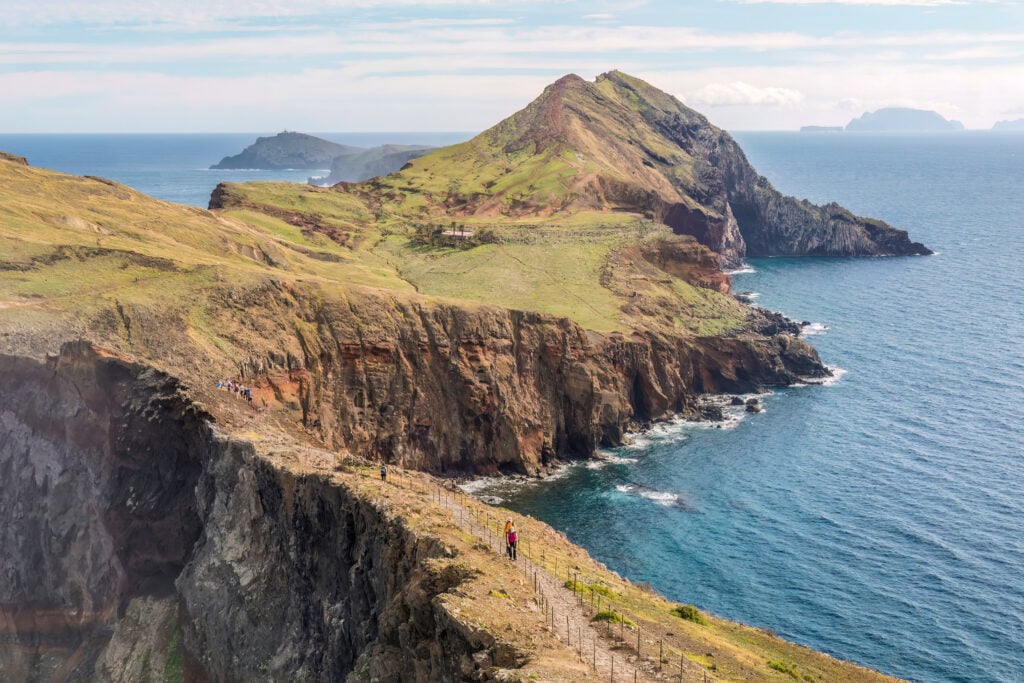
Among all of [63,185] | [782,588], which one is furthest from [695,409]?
[63,185]

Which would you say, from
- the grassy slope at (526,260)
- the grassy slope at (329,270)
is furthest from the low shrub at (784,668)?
the grassy slope at (526,260)

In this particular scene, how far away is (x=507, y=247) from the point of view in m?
149

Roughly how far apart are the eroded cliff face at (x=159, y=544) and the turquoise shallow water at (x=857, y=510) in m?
35.9

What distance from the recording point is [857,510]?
302 ft

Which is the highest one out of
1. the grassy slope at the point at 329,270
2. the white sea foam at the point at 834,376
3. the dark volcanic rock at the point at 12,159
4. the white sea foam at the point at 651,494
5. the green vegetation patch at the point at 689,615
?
the dark volcanic rock at the point at 12,159

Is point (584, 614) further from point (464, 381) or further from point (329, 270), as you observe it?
point (329, 270)

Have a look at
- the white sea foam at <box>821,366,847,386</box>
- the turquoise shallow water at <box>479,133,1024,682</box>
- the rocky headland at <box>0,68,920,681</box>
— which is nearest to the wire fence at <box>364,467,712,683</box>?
the rocky headland at <box>0,68,920,681</box>

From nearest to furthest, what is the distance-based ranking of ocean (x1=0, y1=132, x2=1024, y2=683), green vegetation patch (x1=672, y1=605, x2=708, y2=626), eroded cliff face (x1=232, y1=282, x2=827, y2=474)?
green vegetation patch (x1=672, y1=605, x2=708, y2=626) < ocean (x1=0, y1=132, x2=1024, y2=683) < eroded cliff face (x1=232, y1=282, x2=827, y2=474)

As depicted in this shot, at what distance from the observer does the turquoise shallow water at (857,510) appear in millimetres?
72562

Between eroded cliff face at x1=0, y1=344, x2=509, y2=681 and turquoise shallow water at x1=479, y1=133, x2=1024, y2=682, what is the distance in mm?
35866

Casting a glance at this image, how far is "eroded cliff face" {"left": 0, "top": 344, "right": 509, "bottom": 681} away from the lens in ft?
181

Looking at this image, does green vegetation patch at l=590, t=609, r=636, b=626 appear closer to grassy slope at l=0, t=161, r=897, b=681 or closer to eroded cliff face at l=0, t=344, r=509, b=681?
grassy slope at l=0, t=161, r=897, b=681

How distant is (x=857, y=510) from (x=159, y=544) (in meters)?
67.5

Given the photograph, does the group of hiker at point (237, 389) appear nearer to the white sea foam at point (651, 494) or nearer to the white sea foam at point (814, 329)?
the white sea foam at point (651, 494)
